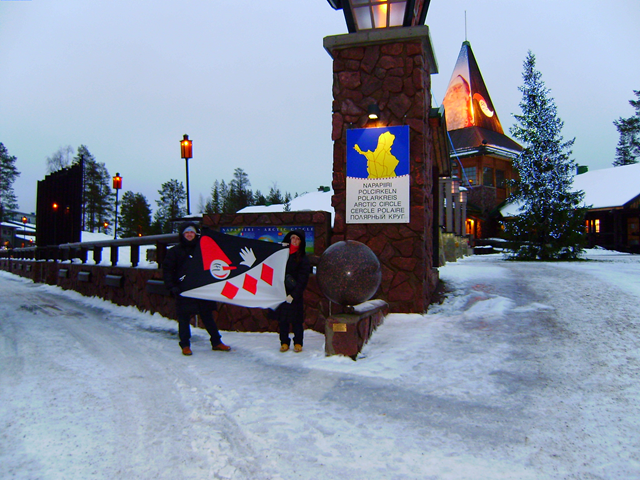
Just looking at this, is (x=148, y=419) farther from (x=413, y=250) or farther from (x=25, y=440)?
(x=413, y=250)

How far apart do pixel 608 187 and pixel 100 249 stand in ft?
103

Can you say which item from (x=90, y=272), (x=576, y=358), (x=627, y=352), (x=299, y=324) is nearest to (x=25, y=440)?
(x=299, y=324)

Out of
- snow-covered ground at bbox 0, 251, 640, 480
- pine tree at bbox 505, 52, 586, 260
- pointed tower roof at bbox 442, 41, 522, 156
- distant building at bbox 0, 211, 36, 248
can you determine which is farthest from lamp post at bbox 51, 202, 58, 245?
distant building at bbox 0, 211, 36, 248

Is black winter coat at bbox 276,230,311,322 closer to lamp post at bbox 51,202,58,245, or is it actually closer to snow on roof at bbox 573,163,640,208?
lamp post at bbox 51,202,58,245

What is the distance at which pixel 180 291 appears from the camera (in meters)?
6.02

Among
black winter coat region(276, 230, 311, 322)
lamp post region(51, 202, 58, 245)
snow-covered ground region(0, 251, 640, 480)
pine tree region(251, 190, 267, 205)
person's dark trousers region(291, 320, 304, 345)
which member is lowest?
snow-covered ground region(0, 251, 640, 480)

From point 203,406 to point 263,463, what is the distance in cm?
119

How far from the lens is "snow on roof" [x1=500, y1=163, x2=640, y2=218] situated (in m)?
26.2

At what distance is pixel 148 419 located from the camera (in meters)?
3.59

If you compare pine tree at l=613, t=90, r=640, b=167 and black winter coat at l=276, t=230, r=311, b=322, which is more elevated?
pine tree at l=613, t=90, r=640, b=167

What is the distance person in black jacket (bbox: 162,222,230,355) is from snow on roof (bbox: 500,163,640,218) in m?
22.9

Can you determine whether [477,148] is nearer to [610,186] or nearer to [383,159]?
[610,186]

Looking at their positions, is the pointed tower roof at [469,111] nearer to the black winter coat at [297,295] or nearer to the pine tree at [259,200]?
the black winter coat at [297,295]

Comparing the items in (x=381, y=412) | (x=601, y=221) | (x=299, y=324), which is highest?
(x=601, y=221)
